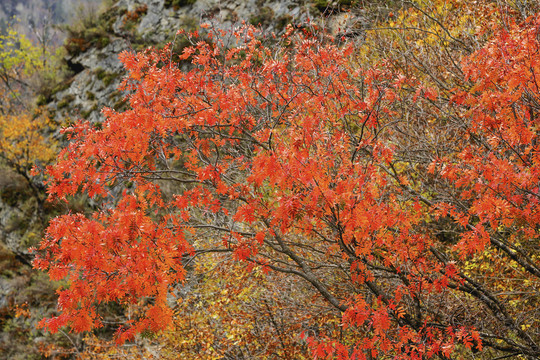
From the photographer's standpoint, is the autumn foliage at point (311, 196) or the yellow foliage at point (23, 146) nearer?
the autumn foliage at point (311, 196)

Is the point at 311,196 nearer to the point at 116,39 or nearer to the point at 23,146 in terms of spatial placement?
the point at 23,146

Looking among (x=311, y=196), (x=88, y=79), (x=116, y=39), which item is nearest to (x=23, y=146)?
(x=88, y=79)

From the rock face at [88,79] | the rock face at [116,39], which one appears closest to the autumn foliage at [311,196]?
the rock face at [88,79]

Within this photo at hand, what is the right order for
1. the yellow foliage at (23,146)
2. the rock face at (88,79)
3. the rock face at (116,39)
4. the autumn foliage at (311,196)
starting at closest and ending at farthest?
the autumn foliage at (311,196) < the rock face at (88,79) < the rock face at (116,39) < the yellow foliage at (23,146)

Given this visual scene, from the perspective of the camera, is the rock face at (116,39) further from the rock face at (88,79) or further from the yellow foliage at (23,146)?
the yellow foliage at (23,146)

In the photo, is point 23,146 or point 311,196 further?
point 23,146

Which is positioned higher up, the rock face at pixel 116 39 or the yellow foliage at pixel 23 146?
the rock face at pixel 116 39

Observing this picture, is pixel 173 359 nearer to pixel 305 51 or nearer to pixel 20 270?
pixel 305 51

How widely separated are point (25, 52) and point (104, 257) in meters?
33.6

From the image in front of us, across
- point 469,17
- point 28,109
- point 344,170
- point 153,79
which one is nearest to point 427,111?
point 469,17

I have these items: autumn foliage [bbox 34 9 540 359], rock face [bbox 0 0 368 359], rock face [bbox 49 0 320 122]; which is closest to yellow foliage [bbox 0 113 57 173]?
rock face [bbox 0 0 368 359]

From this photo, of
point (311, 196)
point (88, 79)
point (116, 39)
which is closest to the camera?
point (311, 196)

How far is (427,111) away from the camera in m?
8.22

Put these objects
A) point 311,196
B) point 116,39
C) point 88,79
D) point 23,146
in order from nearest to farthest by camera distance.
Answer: point 311,196 → point 23,146 → point 88,79 → point 116,39
